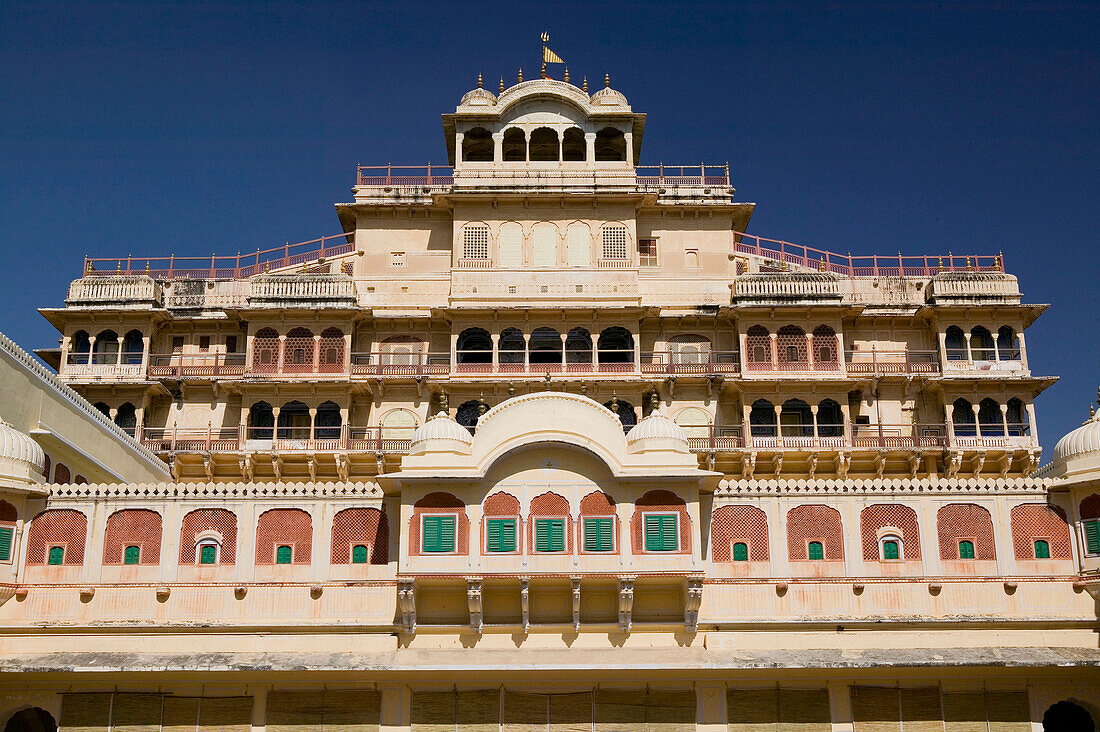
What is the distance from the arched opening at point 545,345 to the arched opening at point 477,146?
868 centimetres

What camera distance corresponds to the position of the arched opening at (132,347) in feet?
151

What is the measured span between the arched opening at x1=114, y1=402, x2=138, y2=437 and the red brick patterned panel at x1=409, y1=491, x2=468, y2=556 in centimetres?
2160

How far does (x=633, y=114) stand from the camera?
48.3 m

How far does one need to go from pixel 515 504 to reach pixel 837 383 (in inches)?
805

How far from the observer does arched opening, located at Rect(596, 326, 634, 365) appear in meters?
45.8

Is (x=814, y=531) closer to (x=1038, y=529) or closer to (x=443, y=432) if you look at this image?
(x=1038, y=529)

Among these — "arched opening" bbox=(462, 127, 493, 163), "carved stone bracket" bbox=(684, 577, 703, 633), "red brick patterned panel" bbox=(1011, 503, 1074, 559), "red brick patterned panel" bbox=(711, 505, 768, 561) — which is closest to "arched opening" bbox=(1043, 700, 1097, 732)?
"red brick patterned panel" bbox=(1011, 503, 1074, 559)

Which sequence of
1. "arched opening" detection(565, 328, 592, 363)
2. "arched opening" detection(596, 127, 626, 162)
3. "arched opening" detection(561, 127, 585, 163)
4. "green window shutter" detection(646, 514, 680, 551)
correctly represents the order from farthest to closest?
"arched opening" detection(596, 127, 626, 162)
"arched opening" detection(561, 127, 585, 163)
"arched opening" detection(565, 328, 592, 363)
"green window shutter" detection(646, 514, 680, 551)

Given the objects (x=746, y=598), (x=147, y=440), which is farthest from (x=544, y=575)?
(x=147, y=440)

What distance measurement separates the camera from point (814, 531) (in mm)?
29094

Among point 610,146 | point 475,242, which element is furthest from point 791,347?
point 475,242

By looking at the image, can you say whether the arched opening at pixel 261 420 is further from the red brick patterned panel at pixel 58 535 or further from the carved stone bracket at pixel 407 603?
the carved stone bracket at pixel 407 603

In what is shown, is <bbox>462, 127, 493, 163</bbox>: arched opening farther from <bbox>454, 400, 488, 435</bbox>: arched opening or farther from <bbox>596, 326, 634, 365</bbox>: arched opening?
<bbox>454, 400, 488, 435</bbox>: arched opening

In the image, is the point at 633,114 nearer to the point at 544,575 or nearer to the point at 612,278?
the point at 612,278
